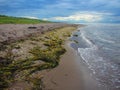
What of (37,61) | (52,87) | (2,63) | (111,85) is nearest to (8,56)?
(2,63)

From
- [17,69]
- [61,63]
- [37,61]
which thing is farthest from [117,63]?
[17,69]

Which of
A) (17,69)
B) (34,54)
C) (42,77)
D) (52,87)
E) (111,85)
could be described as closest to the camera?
(52,87)

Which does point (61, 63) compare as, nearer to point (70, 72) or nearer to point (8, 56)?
point (70, 72)

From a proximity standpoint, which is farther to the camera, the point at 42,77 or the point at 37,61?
the point at 37,61

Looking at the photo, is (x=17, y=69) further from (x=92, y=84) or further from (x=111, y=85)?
(x=111, y=85)

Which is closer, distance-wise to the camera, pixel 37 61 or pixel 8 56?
pixel 37 61

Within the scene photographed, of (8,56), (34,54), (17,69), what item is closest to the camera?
(17,69)

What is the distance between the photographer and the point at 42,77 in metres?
9.08

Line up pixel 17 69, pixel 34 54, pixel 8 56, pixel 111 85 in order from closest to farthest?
pixel 111 85 < pixel 17 69 < pixel 8 56 < pixel 34 54

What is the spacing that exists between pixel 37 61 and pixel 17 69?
179 centimetres

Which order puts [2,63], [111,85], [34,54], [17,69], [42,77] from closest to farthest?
[111,85] → [42,77] → [17,69] → [2,63] → [34,54]

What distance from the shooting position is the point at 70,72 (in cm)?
1037

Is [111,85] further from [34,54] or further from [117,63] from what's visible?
[34,54]

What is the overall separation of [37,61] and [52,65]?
44.9 inches
